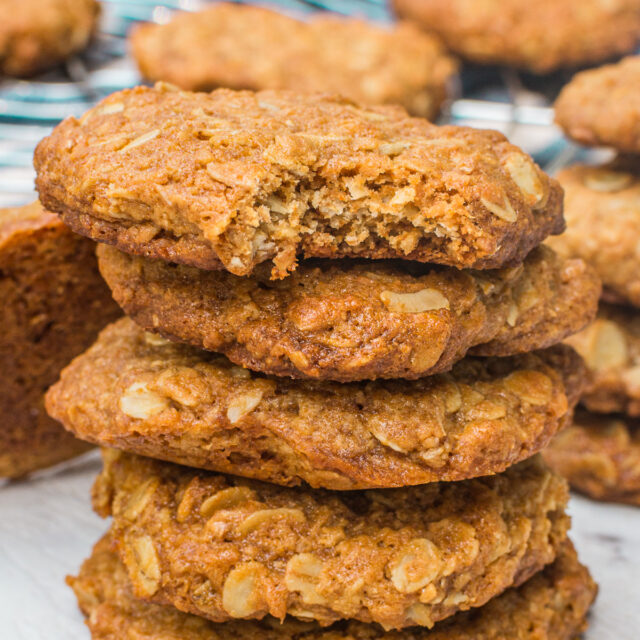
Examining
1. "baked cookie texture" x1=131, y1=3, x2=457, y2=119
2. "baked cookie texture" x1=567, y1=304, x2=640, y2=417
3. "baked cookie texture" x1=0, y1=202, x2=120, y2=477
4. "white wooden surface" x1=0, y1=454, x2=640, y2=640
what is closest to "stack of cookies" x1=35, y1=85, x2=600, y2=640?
"white wooden surface" x1=0, y1=454, x2=640, y2=640

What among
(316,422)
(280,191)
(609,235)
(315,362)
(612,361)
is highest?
(280,191)

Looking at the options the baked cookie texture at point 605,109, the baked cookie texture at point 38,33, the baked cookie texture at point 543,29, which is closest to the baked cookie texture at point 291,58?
the baked cookie texture at point 543,29

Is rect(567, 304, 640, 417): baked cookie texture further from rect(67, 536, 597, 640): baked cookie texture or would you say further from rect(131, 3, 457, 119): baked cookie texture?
rect(131, 3, 457, 119): baked cookie texture

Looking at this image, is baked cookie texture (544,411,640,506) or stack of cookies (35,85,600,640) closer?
stack of cookies (35,85,600,640)

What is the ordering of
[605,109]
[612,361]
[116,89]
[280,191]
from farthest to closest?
[116,89], [612,361], [605,109], [280,191]

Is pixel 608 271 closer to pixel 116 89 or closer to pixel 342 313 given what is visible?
pixel 342 313

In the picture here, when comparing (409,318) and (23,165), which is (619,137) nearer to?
(409,318)

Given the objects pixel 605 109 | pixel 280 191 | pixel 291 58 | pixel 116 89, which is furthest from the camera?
pixel 116 89

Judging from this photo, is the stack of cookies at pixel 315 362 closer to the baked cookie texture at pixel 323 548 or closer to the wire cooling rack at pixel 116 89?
the baked cookie texture at pixel 323 548

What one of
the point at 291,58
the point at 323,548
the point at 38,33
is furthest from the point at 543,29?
the point at 323,548

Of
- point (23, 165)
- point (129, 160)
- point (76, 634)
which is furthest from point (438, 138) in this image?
point (23, 165)
